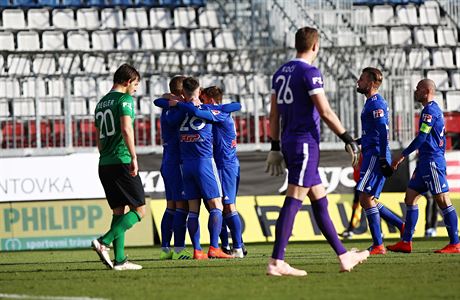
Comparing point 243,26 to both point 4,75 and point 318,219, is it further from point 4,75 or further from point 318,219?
point 318,219

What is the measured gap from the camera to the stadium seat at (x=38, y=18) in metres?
27.5

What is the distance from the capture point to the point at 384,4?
30.9m

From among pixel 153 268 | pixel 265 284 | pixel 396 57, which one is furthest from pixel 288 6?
pixel 265 284

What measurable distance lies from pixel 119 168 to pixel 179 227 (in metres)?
2.94

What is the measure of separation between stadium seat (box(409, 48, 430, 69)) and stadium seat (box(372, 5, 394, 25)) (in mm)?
1717

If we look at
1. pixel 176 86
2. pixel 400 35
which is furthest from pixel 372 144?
pixel 400 35

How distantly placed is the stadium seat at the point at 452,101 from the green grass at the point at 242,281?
15360 mm

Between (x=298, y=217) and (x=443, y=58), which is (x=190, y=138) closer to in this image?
(x=298, y=217)

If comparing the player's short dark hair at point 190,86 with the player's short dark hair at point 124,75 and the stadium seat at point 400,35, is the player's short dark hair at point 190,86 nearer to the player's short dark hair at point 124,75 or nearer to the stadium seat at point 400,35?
the player's short dark hair at point 124,75

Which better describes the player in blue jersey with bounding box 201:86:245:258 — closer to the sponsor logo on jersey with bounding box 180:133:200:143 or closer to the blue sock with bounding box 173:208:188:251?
the blue sock with bounding box 173:208:188:251

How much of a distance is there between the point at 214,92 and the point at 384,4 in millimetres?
16774

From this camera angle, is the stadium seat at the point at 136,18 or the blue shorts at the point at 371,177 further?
the stadium seat at the point at 136,18

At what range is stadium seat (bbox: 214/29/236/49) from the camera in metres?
28.1

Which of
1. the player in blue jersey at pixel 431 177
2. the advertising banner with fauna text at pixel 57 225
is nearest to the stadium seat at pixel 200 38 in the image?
the advertising banner with fauna text at pixel 57 225
